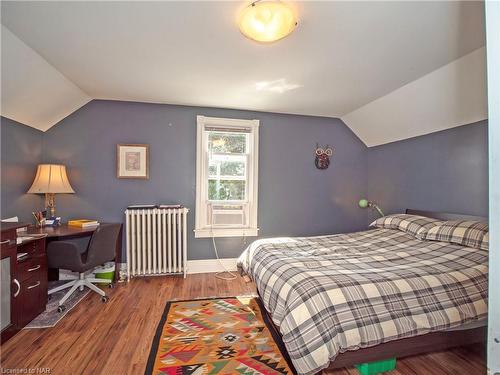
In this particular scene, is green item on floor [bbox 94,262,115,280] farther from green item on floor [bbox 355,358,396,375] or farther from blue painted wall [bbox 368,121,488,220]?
blue painted wall [bbox 368,121,488,220]

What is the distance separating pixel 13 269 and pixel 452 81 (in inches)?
168

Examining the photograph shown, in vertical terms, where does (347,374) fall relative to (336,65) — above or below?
below

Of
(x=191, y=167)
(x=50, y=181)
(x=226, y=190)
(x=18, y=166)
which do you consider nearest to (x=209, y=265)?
(x=226, y=190)

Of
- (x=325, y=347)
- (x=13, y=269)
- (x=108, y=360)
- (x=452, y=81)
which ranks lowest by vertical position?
(x=108, y=360)

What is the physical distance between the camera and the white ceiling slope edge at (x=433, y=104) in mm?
2266

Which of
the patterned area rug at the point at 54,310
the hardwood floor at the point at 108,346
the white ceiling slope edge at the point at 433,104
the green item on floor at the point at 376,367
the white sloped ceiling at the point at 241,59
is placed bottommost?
the hardwood floor at the point at 108,346

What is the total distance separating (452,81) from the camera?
94.6 inches

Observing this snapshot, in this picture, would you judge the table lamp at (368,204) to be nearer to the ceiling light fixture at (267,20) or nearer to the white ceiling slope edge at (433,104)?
the white ceiling slope edge at (433,104)

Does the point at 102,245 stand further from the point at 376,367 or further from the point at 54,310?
the point at 376,367

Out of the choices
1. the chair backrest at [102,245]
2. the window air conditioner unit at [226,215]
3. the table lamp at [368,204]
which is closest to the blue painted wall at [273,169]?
the table lamp at [368,204]

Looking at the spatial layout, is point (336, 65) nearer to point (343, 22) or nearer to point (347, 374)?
point (343, 22)

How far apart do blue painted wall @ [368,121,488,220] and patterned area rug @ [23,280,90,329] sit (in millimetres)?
4195

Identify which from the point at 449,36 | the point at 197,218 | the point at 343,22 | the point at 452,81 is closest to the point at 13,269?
the point at 197,218

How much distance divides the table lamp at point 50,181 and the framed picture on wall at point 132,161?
60 cm
